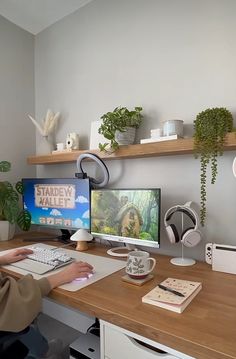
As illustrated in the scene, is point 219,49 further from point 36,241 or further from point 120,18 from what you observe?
point 36,241

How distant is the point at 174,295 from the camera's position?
806mm

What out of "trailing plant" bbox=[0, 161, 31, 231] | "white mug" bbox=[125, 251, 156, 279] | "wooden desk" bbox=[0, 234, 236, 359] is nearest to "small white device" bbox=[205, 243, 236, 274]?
"wooden desk" bbox=[0, 234, 236, 359]

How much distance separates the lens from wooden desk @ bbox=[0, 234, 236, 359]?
23.5 inches

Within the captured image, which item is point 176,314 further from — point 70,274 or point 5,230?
point 5,230

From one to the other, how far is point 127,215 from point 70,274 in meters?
0.46

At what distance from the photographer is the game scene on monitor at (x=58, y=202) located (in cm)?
153

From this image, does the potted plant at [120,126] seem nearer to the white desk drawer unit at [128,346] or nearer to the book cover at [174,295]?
the book cover at [174,295]

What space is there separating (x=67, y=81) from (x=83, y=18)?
47 cm

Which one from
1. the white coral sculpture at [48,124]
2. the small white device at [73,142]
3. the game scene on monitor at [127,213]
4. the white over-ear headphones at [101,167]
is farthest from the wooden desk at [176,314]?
the white coral sculpture at [48,124]

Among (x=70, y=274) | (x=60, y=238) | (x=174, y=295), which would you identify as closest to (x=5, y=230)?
(x=60, y=238)

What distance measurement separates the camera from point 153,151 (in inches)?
48.2

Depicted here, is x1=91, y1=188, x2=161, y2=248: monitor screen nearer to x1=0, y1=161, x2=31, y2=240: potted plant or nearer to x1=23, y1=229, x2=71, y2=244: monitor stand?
x1=23, y1=229, x2=71, y2=244: monitor stand

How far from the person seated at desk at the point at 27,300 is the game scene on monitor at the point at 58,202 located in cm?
54

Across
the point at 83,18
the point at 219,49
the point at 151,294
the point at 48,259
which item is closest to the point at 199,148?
the point at 219,49
